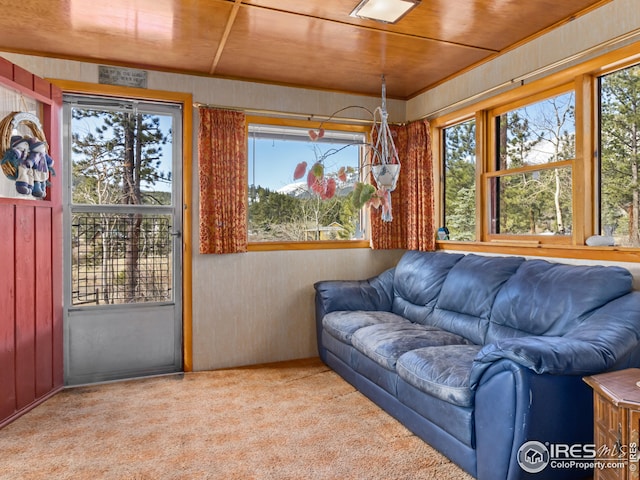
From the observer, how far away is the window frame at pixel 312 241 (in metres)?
3.87

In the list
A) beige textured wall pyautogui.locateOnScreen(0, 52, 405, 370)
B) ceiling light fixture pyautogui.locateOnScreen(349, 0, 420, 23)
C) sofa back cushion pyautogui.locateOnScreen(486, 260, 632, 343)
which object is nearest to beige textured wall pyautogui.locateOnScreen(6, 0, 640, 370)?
beige textured wall pyautogui.locateOnScreen(0, 52, 405, 370)

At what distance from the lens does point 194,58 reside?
332 cm

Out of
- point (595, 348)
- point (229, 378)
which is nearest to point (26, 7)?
point (229, 378)

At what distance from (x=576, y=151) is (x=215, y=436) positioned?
2809 millimetres

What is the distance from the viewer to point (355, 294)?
3721 mm

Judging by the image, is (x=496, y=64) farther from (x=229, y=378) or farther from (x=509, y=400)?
(x=229, y=378)

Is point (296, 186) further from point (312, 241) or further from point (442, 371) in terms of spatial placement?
point (442, 371)

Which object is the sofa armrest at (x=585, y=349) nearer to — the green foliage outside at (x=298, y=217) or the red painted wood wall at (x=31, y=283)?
the green foliage outside at (x=298, y=217)

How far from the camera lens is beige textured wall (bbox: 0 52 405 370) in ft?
12.0

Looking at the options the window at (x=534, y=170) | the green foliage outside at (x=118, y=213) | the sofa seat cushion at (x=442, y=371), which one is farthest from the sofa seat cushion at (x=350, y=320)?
the green foliage outside at (x=118, y=213)

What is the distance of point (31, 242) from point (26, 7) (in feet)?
4.78

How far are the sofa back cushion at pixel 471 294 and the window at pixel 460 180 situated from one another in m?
0.63

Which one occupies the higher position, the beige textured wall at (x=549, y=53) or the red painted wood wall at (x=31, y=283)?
the beige textured wall at (x=549, y=53)

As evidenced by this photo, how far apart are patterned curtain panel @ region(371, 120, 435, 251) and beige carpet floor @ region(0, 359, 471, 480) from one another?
1519 millimetres
